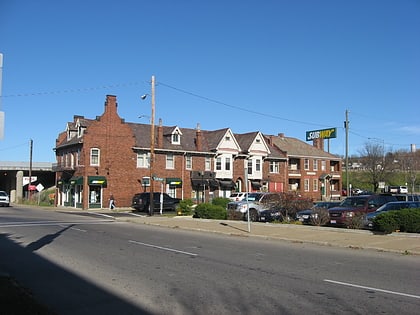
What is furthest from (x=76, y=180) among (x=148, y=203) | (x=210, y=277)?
(x=210, y=277)

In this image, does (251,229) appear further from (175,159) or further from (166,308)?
(175,159)

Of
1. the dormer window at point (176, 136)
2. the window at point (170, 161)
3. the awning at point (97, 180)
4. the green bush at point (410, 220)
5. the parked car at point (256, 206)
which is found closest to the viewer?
the green bush at point (410, 220)

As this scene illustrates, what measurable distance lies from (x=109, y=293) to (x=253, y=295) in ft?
8.29

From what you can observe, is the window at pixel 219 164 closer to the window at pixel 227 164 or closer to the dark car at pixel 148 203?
the window at pixel 227 164

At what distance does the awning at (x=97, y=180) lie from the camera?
147 feet

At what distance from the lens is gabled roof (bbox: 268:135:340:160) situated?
214ft

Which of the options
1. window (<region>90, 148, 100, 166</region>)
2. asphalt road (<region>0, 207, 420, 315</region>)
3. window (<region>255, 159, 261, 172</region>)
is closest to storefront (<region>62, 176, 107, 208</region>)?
window (<region>90, 148, 100, 166</region>)

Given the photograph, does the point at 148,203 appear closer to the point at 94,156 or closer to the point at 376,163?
the point at 94,156

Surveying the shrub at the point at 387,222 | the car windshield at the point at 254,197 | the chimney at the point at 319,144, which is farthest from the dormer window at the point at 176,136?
the shrub at the point at 387,222

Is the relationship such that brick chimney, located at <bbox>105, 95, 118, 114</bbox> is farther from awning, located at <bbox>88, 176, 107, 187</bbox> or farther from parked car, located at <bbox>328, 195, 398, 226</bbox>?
parked car, located at <bbox>328, 195, 398, 226</bbox>

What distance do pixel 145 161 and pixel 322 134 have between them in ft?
77.3

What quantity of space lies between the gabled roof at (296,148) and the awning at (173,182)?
64.4 feet

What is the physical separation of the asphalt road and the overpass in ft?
164

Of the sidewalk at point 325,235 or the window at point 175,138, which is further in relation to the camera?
the window at point 175,138
